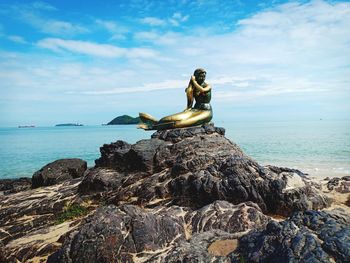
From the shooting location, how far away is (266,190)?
8555mm

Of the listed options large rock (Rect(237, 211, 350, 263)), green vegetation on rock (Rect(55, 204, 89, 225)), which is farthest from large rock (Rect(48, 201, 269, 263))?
green vegetation on rock (Rect(55, 204, 89, 225))

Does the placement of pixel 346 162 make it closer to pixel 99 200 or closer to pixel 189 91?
pixel 189 91

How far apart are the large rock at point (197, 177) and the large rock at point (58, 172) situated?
318 cm

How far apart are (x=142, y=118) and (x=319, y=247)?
38.7 feet

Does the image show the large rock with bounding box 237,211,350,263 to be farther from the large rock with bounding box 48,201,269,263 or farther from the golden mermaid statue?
the golden mermaid statue

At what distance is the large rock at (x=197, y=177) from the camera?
8539mm

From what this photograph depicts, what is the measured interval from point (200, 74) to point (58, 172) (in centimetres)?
842

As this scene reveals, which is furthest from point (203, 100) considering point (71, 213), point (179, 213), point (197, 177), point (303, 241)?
point (303, 241)

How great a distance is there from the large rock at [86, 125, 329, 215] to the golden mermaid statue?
27.0 inches

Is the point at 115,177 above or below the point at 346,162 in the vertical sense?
above

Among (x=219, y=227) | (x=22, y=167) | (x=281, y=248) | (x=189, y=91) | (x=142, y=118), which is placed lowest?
(x=22, y=167)

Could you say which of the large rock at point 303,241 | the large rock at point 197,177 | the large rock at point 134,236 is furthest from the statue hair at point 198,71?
the large rock at point 303,241

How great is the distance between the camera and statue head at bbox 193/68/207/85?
13830 millimetres

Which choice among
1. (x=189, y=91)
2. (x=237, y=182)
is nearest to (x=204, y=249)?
(x=237, y=182)
